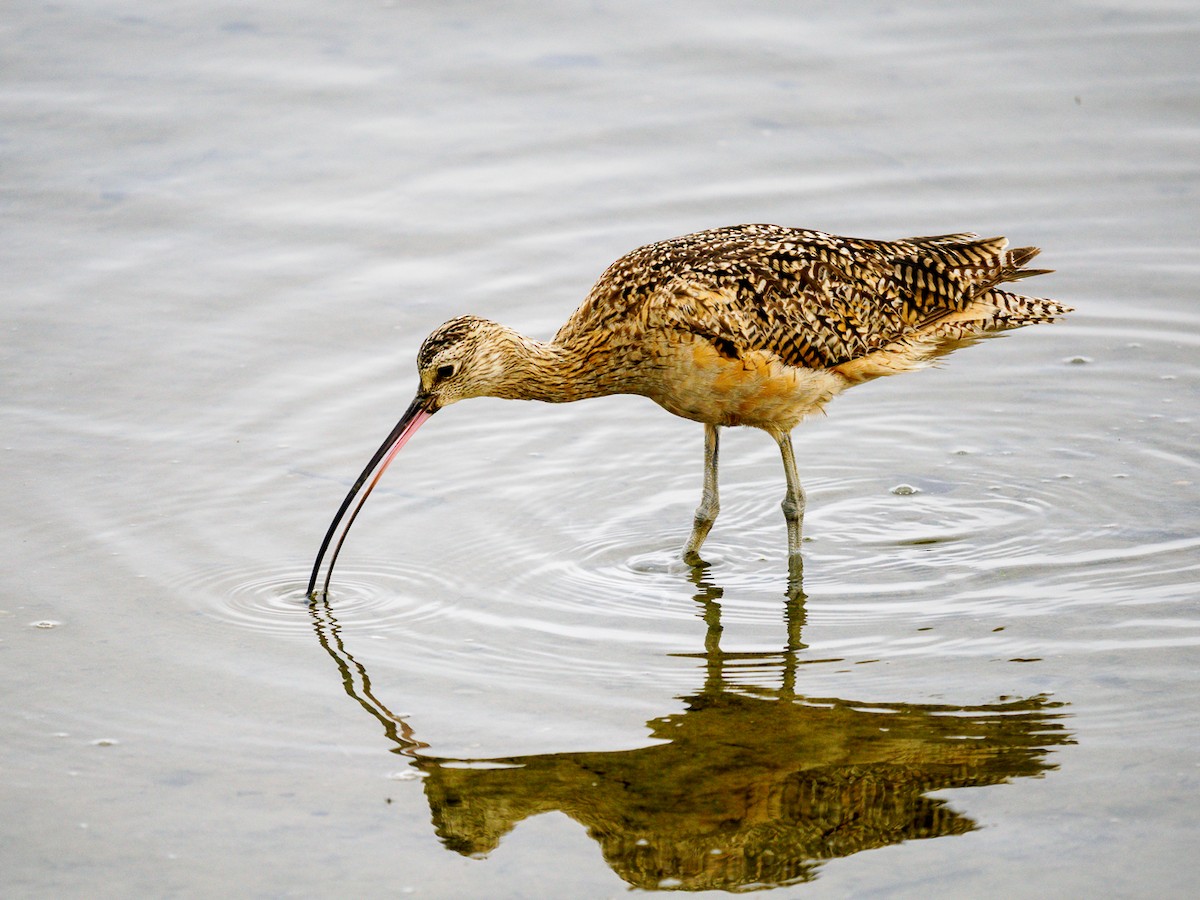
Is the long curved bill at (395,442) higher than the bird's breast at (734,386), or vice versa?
the bird's breast at (734,386)

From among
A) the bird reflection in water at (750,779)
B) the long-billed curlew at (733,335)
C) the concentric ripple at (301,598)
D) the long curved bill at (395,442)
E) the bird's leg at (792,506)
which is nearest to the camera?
the bird reflection in water at (750,779)

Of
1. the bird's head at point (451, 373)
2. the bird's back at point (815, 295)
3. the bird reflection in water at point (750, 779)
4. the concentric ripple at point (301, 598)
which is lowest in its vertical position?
the bird reflection in water at point (750, 779)

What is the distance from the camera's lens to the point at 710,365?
7.56 meters

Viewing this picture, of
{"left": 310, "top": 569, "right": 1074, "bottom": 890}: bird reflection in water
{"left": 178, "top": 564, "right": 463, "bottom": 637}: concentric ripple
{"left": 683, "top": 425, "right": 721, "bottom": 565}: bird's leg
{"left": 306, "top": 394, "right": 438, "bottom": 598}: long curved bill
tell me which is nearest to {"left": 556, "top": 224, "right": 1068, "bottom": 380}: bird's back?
{"left": 683, "top": 425, "right": 721, "bottom": 565}: bird's leg

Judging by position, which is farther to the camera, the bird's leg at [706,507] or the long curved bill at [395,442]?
the bird's leg at [706,507]

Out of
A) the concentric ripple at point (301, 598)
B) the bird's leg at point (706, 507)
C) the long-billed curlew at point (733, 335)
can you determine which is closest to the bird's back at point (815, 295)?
the long-billed curlew at point (733, 335)

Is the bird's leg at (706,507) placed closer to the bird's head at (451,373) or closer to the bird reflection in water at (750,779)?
the bird's head at (451,373)

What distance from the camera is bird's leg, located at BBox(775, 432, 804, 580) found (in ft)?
25.9

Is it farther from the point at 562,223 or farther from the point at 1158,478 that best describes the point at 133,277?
the point at 1158,478

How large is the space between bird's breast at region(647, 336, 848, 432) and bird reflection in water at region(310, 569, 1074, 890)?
4.71 ft

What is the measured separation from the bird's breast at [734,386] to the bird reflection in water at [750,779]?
4.71ft

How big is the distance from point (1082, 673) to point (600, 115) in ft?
21.8

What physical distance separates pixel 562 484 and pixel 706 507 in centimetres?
88

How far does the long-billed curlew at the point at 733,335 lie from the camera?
7.53 metres
